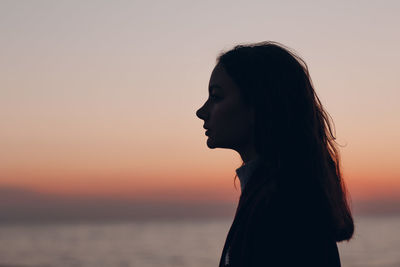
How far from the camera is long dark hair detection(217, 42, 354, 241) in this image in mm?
2004

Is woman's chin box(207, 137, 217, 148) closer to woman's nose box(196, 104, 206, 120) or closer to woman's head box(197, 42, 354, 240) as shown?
woman's head box(197, 42, 354, 240)

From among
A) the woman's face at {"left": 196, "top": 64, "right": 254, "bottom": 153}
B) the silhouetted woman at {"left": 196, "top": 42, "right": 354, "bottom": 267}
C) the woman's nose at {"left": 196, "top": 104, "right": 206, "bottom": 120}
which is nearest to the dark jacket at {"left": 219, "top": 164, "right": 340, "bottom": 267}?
the silhouetted woman at {"left": 196, "top": 42, "right": 354, "bottom": 267}

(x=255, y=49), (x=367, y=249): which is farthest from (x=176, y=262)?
(x=255, y=49)

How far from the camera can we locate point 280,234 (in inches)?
72.1

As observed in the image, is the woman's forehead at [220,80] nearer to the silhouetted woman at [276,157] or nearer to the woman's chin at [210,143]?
the silhouetted woman at [276,157]

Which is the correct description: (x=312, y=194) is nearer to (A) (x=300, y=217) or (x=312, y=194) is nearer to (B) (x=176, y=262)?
(A) (x=300, y=217)

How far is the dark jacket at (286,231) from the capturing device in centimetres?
183

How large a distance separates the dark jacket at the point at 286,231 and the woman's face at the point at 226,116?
0.29 meters

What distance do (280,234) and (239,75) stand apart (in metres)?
0.72

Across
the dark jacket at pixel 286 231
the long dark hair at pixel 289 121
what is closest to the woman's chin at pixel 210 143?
the long dark hair at pixel 289 121

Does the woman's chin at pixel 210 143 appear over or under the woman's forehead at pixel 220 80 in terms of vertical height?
under

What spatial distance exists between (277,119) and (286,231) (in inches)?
18.1

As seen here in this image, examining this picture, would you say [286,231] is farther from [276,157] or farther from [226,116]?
[226,116]

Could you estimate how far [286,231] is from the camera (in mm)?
1833
